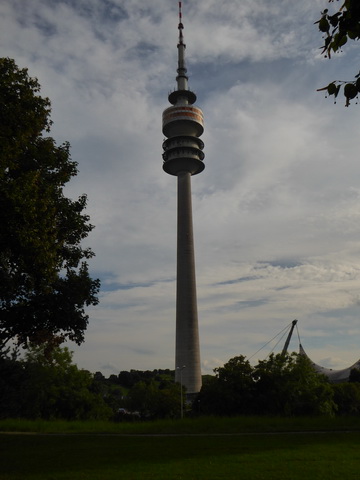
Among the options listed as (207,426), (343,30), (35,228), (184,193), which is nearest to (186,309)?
(184,193)

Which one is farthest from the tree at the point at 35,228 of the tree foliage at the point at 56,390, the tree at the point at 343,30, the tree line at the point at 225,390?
the tree foliage at the point at 56,390

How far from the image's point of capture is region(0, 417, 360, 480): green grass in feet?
39.1

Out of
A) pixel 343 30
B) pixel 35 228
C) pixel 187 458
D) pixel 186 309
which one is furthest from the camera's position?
pixel 186 309

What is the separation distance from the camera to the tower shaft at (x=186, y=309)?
8956 centimetres

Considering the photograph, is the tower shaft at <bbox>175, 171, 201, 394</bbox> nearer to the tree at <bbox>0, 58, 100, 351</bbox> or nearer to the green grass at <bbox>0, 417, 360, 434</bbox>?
the green grass at <bbox>0, 417, 360, 434</bbox>

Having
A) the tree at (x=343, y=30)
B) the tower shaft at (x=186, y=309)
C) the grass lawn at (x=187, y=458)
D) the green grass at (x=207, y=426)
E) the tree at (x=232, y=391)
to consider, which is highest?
the tower shaft at (x=186, y=309)

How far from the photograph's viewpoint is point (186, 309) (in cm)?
9206

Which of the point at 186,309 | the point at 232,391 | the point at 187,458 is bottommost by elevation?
the point at 187,458

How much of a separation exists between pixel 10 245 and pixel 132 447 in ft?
31.7

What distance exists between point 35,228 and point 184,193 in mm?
83192

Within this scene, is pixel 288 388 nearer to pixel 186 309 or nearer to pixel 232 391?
pixel 232 391

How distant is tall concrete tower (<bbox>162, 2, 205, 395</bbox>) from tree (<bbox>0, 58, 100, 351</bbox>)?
61.4 meters

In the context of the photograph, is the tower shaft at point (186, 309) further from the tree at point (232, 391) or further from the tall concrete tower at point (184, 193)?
the tree at point (232, 391)

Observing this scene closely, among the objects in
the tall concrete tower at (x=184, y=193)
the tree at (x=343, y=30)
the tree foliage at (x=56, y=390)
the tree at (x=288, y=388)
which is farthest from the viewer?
the tall concrete tower at (x=184, y=193)
